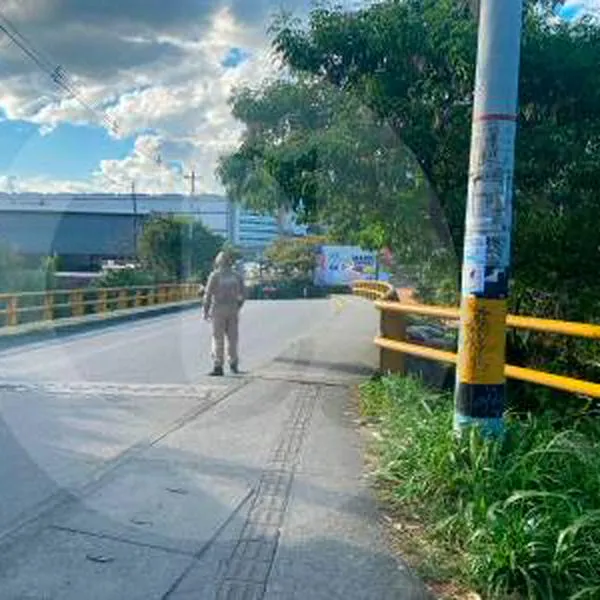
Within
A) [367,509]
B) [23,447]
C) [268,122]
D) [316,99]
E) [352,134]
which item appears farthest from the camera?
[268,122]

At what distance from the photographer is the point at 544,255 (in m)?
10.6

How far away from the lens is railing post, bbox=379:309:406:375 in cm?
1141

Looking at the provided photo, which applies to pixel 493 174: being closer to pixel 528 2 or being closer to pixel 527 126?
pixel 527 126

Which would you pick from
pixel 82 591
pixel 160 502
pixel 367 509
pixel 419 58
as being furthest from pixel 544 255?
pixel 82 591

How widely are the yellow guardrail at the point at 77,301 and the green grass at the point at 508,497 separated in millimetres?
17060

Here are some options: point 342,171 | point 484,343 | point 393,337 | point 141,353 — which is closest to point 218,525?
point 484,343

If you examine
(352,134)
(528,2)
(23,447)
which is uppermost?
(528,2)

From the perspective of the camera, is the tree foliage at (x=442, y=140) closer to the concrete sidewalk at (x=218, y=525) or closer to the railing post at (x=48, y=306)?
the concrete sidewalk at (x=218, y=525)

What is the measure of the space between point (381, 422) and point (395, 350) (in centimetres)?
A: 242

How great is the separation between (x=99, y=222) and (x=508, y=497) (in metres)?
87.0

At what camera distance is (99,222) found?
89.7m

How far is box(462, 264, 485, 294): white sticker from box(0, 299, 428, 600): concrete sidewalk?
1.54 m

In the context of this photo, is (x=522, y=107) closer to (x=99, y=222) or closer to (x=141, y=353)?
(x=141, y=353)

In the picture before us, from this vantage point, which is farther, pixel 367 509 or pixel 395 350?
pixel 395 350
